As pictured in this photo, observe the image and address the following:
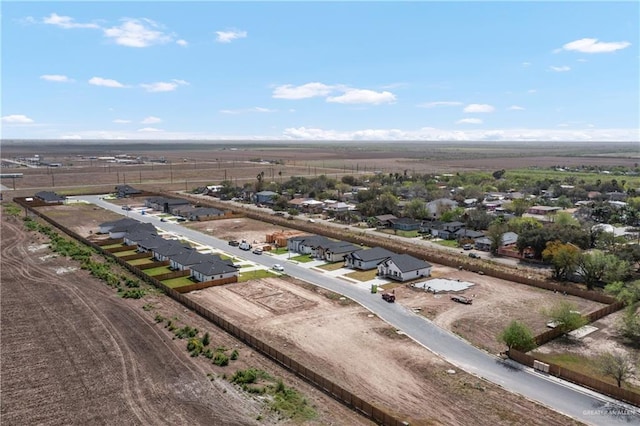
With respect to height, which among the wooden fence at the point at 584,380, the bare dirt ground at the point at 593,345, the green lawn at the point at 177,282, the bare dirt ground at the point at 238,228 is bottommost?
the bare dirt ground at the point at 593,345

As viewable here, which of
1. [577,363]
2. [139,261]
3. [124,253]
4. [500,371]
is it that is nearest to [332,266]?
[139,261]

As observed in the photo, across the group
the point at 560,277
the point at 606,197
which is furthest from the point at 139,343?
the point at 606,197

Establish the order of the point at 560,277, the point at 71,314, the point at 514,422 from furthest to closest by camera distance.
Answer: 1. the point at 560,277
2. the point at 71,314
3. the point at 514,422

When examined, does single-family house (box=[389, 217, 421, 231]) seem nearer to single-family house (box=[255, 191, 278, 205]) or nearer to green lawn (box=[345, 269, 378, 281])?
green lawn (box=[345, 269, 378, 281])

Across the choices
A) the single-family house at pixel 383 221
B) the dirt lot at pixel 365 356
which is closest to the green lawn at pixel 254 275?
the dirt lot at pixel 365 356

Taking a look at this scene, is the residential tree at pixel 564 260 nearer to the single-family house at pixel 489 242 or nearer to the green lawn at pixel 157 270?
the single-family house at pixel 489 242

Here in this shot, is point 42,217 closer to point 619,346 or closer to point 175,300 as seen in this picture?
point 175,300

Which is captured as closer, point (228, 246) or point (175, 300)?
point (175, 300)
